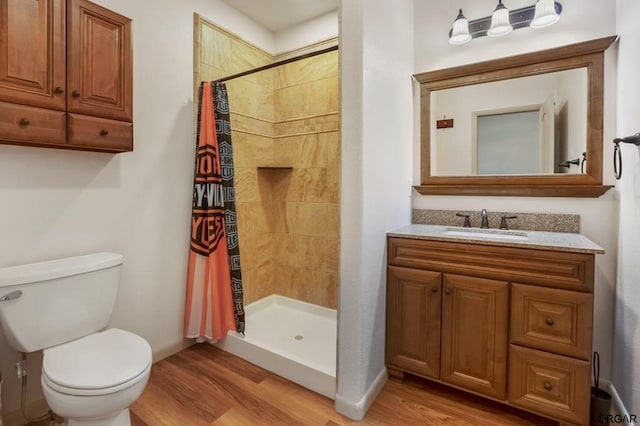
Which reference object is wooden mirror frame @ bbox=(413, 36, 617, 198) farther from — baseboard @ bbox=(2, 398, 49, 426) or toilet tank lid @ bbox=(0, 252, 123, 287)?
baseboard @ bbox=(2, 398, 49, 426)

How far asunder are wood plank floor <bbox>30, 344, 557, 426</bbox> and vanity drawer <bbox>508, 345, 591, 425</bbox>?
164 mm

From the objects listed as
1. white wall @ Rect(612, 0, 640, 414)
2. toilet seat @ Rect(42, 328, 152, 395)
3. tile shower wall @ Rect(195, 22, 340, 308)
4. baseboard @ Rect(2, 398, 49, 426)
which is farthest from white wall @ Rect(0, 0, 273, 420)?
white wall @ Rect(612, 0, 640, 414)

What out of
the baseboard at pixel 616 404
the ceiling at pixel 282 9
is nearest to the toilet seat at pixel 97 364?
the baseboard at pixel 616 404

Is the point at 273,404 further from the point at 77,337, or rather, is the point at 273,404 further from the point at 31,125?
the point at 31,125

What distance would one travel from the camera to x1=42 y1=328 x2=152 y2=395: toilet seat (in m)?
1.20

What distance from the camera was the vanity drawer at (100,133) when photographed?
1.51 m

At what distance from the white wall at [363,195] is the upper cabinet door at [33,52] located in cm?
130

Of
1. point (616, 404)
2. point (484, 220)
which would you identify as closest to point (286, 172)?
point (484, 220)

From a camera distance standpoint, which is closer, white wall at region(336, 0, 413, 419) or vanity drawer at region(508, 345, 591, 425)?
vanity drawer at region(508, 345, 591, 425)

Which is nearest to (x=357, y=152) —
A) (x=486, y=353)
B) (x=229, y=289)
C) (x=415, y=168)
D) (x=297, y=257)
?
(x=415, y=168)

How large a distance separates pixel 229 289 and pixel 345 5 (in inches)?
73.8

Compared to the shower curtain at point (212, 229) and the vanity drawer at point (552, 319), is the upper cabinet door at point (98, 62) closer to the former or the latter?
the shower curtain at point (212, 229)

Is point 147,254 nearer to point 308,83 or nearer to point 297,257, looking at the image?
point 297,257

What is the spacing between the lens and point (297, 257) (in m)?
2.96
